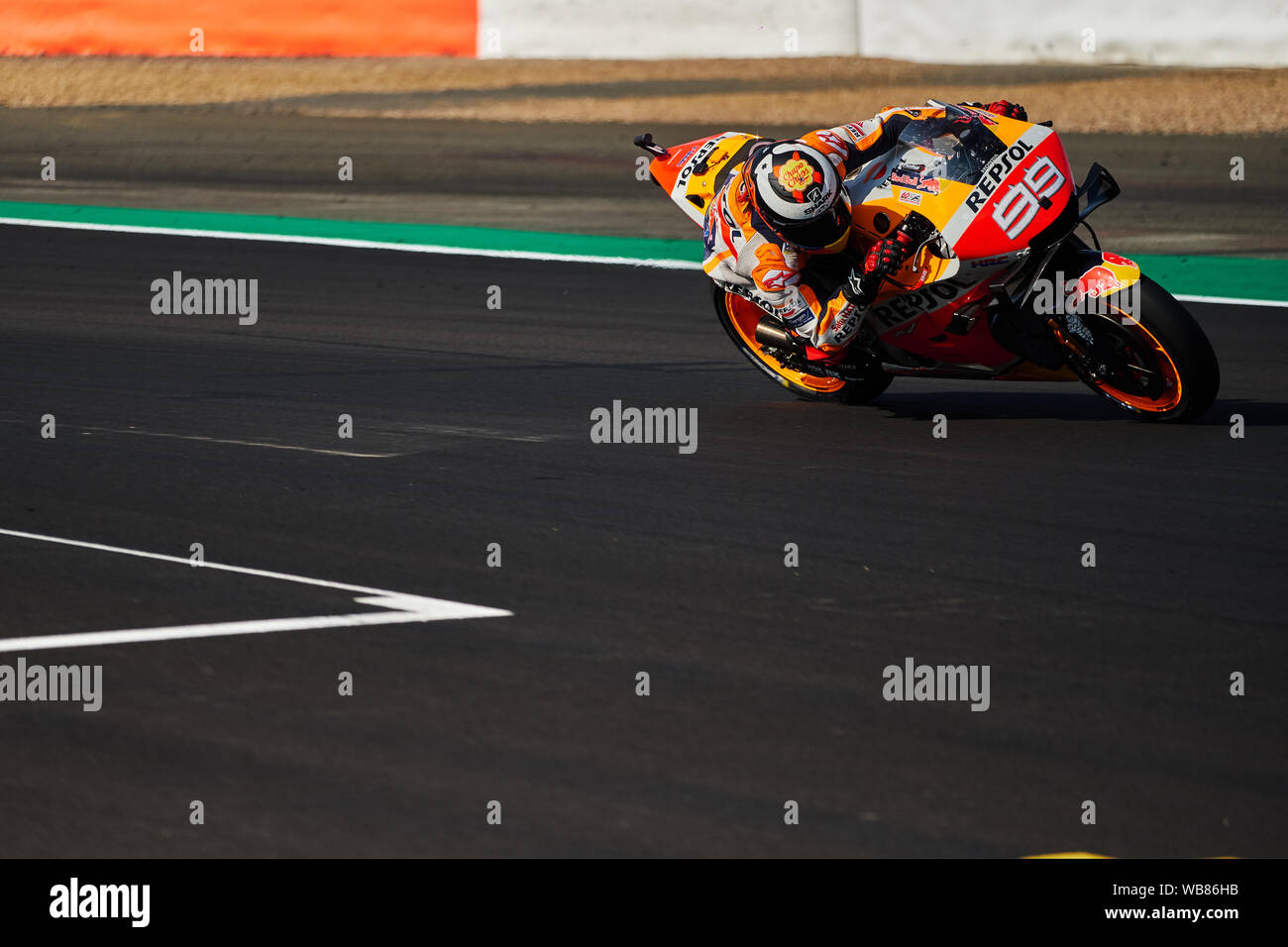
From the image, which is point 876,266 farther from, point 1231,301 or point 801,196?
point 1231,301

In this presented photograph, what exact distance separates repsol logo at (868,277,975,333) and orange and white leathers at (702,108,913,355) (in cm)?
20

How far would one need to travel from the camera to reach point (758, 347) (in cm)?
1118

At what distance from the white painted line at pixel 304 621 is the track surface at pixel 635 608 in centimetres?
9

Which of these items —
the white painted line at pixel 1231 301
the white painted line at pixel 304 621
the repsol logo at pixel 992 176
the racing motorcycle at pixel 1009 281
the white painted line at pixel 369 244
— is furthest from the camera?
the white painted line at pixel 369 244

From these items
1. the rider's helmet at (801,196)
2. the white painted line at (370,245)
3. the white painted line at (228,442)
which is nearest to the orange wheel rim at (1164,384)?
the rider's helmet at (801,196)

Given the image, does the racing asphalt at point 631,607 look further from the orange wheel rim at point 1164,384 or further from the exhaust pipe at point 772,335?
the exhaust pipe at point 772,335

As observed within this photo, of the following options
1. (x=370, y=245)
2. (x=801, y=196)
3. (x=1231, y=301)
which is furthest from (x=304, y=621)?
(x=370, y=245)

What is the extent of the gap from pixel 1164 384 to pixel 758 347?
2184 mm

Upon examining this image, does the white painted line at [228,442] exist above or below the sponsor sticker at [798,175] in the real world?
below

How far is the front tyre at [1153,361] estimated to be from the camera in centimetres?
957

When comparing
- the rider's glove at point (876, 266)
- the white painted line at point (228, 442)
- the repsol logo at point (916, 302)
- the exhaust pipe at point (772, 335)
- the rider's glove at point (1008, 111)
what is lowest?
the white painted line at point (228, 442)

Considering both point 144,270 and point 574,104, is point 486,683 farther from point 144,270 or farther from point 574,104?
point 574,104

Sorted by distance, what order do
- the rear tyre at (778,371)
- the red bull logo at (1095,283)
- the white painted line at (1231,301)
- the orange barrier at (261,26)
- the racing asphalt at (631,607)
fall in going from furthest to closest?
the orange barrier at (261,26), the white painted line at (1231,301), the rear tyre at (778,371), the red bull logo at (1095,283), the racing asphalt at (631,607)

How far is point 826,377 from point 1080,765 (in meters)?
5.56
